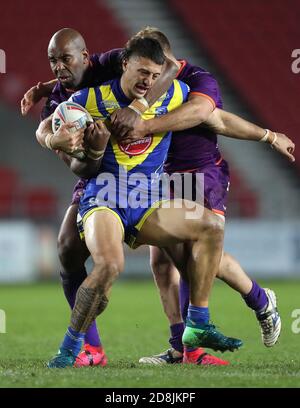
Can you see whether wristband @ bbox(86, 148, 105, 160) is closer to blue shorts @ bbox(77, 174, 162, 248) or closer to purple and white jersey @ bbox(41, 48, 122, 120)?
blue shorts @ bbox(77, 174, 162, 248)

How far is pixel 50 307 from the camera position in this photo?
1000 centimetres

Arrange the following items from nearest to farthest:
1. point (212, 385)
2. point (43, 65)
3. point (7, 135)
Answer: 1. point (212, 385)
2. point (43, 65)
3. point (7, 135)

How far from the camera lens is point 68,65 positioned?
5242 mm

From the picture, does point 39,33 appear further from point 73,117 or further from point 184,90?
point 73,117

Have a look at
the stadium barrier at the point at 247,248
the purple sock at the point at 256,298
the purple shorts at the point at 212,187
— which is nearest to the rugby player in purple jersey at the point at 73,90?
the purple shorts at the point at 212,187

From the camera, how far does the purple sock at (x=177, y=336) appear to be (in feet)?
18.1

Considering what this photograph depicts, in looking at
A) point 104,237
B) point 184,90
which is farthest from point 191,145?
point 104,237

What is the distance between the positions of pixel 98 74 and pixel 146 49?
1.79 feet

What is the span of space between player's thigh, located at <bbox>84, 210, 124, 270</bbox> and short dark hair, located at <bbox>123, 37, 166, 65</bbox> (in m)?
0.88

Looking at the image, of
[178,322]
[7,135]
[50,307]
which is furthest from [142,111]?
[7,135]

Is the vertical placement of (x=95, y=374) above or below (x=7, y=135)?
below

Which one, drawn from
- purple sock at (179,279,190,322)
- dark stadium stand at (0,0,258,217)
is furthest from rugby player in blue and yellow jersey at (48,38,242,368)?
dark stadium stand at (0,0,258,217)
